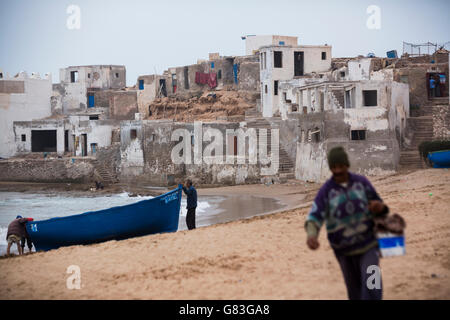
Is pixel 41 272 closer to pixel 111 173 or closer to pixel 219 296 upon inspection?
pixel 219 296

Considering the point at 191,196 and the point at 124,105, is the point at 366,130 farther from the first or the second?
the point at 124,105

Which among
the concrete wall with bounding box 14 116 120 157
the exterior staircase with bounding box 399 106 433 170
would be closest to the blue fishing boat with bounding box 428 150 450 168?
the exterior staircase with bounding box 399 106 433 170

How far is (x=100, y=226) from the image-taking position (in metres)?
14.4

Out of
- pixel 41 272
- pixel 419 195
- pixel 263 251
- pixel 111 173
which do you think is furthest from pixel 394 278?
pixel 111 173

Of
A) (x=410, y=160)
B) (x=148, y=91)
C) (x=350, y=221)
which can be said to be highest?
(x=148, y=91)

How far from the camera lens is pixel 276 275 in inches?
319

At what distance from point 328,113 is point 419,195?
39.2 ft

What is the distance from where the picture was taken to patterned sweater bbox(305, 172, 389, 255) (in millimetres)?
5262

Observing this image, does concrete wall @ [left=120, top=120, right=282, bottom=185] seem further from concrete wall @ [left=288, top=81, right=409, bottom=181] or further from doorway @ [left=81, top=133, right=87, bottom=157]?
doorway @ [left=81, top=133, right=87, bottom=157]

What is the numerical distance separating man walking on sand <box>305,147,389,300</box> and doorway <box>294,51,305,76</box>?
3876cm

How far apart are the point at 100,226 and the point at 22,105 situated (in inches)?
1810

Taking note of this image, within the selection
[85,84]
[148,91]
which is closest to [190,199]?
[148,91]

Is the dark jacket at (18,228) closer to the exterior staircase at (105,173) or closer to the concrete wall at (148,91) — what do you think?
the exterior staircase at (105,173)

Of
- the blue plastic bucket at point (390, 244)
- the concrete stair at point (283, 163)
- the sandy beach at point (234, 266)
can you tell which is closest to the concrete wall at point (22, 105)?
the concrete stair at point (283, 163)
